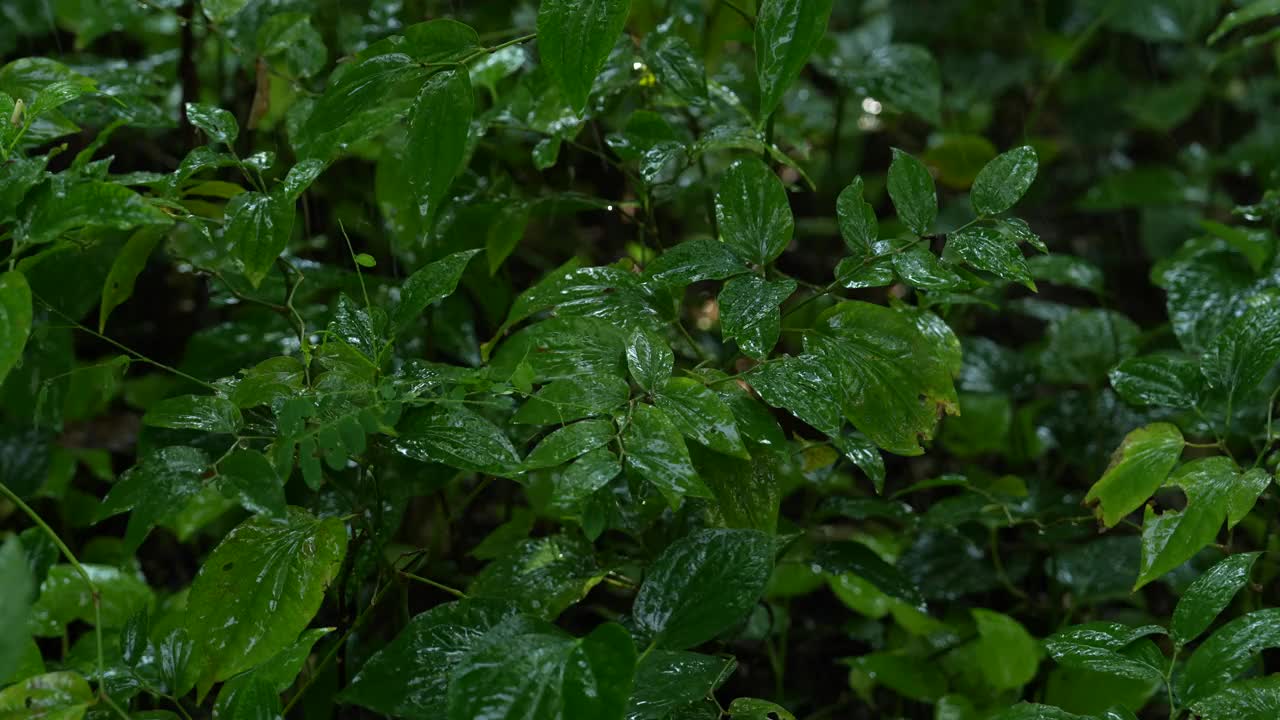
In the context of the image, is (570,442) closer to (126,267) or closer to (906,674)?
(126,267)

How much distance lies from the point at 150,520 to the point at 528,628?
316mm

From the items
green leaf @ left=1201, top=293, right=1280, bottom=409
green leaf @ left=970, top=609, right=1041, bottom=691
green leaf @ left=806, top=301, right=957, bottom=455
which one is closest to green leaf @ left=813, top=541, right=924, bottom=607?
green leaf @ left=970, top=609, right=1041, bottom=691

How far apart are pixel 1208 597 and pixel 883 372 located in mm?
327

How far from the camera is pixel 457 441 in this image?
878 millimetres

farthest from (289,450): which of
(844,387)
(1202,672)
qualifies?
(1202,672)

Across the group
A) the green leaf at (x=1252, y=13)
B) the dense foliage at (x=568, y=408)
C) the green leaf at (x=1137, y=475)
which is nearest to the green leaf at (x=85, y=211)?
the dense foliage at (x=568, y=408)

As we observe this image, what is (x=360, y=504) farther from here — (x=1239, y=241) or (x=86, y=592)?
(x=1239, y=241)

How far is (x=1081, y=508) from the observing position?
4.68 feet

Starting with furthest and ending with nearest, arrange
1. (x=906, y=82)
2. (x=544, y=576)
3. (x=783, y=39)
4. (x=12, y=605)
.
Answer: (x=906, y=82) < (x=544, y=576) < (x=783, y=39) < (x=12, y=605)

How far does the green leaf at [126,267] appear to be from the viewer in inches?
41.1

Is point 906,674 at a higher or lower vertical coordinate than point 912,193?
lower

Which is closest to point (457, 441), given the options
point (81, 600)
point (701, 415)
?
point (701, 415)

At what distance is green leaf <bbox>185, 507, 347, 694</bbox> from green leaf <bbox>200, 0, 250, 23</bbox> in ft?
2.07

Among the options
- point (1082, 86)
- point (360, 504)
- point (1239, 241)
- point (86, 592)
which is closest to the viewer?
point (360, 504)
